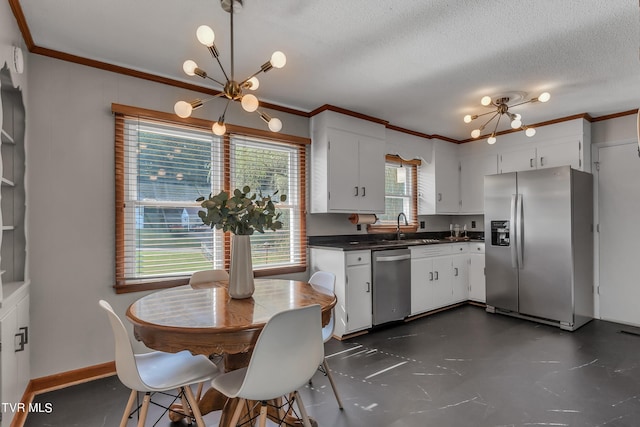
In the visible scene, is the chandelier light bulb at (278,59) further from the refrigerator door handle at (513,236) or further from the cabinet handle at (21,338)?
the refrigerator door handle at (513,236)

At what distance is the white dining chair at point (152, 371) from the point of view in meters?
1.45

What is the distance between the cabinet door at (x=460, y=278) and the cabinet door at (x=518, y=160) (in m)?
1.36

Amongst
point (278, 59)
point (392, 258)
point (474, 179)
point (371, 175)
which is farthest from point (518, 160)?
point (278, 59)

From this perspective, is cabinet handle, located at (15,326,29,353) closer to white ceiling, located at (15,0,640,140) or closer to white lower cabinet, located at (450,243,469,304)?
white ceiling, located at (15,0,640,140)

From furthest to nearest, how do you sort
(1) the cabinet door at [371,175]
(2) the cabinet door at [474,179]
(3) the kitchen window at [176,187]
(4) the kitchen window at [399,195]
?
(2) the cabinet door at [474,179] < (4) the kitchen window at [399,195] < (1) the cabinet door at [371,175] < (3) the kitchen window at [176,187]

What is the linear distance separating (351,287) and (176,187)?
1940mm

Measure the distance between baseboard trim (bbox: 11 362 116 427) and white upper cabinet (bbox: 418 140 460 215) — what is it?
424cm

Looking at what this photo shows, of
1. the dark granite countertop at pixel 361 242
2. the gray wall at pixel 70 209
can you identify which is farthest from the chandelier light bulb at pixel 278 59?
the dark granite countertop at pixel 361 242

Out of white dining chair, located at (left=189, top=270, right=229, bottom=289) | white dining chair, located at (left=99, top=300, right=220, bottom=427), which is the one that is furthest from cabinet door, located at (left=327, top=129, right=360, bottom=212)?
white dining chair, located at (left=99, top=300, right=220, bottom=427)

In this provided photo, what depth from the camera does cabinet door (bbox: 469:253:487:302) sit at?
457cm

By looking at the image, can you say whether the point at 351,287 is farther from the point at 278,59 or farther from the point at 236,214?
the point at 278,59

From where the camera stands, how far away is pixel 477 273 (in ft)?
15.2

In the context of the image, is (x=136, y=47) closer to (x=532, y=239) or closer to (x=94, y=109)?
(x=94, y=109)

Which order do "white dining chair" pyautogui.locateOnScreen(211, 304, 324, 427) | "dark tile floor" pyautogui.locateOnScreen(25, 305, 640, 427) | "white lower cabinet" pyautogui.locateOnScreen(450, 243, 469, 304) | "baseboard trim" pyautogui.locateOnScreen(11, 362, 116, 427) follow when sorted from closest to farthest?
"white dining chair" pyautogui.locateOnScreen(211, 304, 324, 427), "dark tile floor" pyautogui.locateOnScreen(25, 305, 640, 427), "baseboard trim" pyautogui.locateOnScreen(11, 362, 116, 427), "white lower cabinet" pyautogui.locateOnScreen(450, 243, 469, 304)
